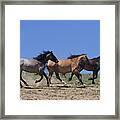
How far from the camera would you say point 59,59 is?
→ 4.59 ft

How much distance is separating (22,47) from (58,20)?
0.61 ft

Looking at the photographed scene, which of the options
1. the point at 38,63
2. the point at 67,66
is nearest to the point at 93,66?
the point at 67,66

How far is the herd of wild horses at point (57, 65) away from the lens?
4.58 feet

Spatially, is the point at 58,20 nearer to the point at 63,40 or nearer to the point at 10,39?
the point at 63,40

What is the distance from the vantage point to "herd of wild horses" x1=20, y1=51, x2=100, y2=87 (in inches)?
54.9

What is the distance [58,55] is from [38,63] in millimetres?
90

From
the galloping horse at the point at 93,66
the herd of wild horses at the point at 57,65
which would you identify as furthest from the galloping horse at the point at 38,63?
the galloping horse at the point at 93,66

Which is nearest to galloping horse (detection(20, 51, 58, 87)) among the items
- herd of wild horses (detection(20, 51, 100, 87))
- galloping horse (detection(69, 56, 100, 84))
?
herd of wild horses (detection(20, 51, 100, 87))

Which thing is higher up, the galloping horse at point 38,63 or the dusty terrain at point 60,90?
the galloping horse at point 38,63

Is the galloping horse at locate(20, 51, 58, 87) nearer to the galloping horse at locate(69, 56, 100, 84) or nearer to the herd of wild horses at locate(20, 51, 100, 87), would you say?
the herd of wild horses at locate(20, 51, 100, 87)

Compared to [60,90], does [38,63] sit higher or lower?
higher

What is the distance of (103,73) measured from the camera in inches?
55.2

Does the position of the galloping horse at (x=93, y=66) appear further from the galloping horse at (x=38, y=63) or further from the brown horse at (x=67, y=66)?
the galloping horse at (x=38, y=63)

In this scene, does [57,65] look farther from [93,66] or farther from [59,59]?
[93,66]
